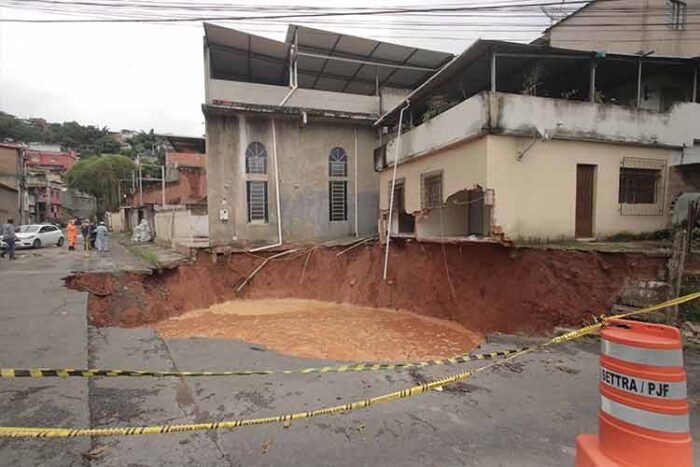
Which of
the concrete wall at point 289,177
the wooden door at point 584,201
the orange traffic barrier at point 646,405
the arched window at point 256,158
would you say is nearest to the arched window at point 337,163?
the concrete wall at point 289,177

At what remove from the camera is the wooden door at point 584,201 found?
9.65 meters

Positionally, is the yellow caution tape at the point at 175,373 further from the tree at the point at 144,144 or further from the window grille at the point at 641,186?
the tree at the point at 144,144

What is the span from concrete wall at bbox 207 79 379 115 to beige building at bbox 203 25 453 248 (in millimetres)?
43

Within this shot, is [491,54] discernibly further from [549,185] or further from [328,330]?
[328,330]

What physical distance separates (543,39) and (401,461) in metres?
19.1

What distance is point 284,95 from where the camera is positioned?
1678 cm

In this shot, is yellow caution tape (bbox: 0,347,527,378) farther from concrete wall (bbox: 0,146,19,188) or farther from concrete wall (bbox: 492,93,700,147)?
concrete wall (bbox: 0,146,19,188)

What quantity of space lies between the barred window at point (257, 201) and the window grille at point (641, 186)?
1209cm

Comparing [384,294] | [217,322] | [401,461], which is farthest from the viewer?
[384,294]

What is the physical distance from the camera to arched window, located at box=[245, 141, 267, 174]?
1566 centimetres

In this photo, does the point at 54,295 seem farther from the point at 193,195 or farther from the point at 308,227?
the point at 193,195

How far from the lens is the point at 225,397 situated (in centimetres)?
387

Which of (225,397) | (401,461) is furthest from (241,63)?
(401,461)

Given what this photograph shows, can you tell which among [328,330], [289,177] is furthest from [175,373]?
[289,177]
